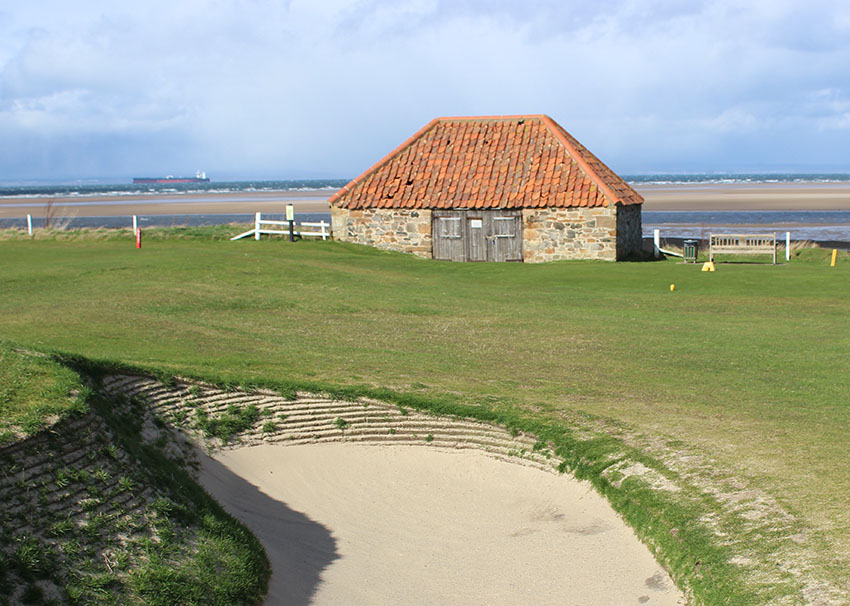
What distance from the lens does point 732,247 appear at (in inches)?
1228

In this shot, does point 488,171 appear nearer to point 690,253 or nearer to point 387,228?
point 387,228

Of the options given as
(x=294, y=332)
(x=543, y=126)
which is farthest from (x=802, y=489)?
(x=543, y=126)

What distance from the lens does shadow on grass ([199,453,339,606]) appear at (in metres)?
8.37

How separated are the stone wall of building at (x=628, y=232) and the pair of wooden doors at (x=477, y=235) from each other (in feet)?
11.4

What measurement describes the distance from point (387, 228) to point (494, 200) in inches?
169

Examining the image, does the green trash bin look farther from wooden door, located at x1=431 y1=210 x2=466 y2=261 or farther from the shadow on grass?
the shadow on grass

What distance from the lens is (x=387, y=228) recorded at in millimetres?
35531

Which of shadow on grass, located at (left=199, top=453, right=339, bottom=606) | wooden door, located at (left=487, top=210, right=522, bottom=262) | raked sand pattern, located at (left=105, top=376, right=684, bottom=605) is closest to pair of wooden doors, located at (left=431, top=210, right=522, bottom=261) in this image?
wooden door, located at (left=487, top=210, right=522, bottom=262)

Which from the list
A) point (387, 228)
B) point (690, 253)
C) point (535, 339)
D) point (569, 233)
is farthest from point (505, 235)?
point (535, 339)

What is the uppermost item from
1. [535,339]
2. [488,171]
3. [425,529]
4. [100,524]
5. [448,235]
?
[488,171]

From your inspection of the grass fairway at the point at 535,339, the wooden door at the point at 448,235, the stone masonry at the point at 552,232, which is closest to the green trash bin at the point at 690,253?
the stone masonry at the point at 552,232

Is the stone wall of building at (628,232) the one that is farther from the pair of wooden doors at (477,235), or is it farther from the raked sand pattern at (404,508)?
the raked sand pattern at (404,508)

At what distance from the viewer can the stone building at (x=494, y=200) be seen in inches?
1310

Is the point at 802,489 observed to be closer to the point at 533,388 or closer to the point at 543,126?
the point at 533,388
